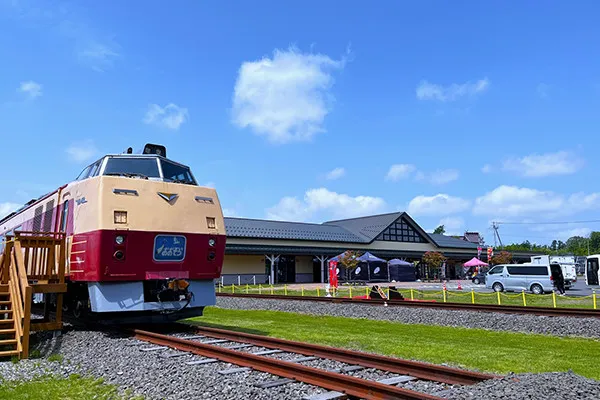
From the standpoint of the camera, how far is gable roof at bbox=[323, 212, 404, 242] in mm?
54678

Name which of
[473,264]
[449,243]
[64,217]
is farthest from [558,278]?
[449,243]

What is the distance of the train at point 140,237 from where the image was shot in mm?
9609

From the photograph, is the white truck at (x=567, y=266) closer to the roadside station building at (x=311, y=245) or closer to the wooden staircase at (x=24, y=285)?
the roadside station building at (x=311, y=245)

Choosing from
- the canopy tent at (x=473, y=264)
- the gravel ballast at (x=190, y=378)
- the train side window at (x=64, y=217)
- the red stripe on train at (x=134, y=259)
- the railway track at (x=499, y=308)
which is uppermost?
the train side window at (x=64, y=217)

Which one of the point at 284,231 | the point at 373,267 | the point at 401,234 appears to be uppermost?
the point at 284,231

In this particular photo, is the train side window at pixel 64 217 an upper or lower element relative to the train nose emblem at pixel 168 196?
lower

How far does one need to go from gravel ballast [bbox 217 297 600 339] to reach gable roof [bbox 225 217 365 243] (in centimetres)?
2303

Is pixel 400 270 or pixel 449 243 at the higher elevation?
pixel 449 243

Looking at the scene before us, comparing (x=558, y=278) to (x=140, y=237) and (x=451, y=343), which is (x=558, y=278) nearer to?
(x=451, y=343)

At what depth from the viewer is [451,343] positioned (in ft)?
36.0

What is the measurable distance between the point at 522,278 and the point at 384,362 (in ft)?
84.6

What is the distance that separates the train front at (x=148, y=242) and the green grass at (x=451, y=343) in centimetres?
274

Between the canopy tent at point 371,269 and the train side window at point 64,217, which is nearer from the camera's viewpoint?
the train side window at point 64,217

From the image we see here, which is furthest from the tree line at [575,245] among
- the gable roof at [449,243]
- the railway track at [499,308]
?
the railway track at [499,308]
